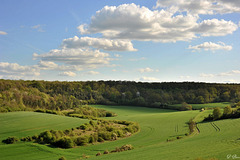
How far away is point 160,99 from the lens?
12569 cm

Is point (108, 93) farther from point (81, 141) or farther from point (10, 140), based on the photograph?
point (10, 140)

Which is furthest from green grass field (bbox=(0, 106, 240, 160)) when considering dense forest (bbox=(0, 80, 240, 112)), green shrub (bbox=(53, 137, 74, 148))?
dense forest (bbox=(0, 80, 240, 112))

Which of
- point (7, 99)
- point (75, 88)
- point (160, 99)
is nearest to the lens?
point (7, 99)

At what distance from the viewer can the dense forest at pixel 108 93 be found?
10481 centimetres

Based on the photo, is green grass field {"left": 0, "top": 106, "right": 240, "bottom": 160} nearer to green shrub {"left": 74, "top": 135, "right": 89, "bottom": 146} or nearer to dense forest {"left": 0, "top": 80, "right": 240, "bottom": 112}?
green shrub {"left": 74, "top": 135, "right": 89, "bottom": 146}

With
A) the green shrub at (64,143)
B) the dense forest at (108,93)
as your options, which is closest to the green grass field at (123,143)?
the green shrub at (64,143)

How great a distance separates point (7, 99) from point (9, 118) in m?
33.5

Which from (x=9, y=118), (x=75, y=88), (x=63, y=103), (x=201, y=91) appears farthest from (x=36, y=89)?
(x=201, y=91)

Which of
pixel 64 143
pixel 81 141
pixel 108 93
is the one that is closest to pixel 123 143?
pixel 81 141

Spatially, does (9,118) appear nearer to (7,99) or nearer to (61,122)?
(61,122)

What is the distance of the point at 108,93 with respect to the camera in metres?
140

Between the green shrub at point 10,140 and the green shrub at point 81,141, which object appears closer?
the green shrub at point 10,140

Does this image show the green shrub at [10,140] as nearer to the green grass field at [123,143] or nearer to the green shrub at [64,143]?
the green grass field at [123,143]

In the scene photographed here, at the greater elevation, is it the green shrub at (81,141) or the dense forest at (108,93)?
the dense forest at (108,93)
